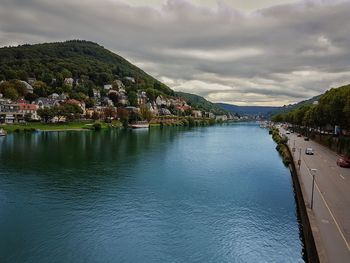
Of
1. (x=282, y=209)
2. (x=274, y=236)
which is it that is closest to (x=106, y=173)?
(x=282, y=209)

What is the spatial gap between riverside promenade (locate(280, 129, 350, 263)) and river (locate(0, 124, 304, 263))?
1870 mm

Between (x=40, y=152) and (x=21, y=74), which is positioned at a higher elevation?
(x=21, y=74)

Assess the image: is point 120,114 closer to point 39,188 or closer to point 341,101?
point 341,101

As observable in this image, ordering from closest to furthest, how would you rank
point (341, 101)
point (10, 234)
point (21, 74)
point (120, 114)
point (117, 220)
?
point (10, 234)
point (117, 220)
point (341, 101)
point (120, 114)
point (21, 74)

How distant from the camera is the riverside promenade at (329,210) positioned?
545 inches

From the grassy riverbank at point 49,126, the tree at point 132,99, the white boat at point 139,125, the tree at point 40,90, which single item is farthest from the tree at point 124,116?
the tree at point 132,99

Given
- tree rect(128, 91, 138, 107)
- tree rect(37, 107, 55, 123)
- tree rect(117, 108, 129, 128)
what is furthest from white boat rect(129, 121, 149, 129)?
tree rect(128, 91, 138, 107)

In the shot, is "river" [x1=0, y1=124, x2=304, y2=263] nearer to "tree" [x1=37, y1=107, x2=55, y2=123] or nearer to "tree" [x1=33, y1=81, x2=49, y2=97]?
"tree" [x1=37, y1=107, x2=55, y2=123]

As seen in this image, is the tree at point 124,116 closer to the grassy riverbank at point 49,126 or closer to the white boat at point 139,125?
the white boat at point 139,125

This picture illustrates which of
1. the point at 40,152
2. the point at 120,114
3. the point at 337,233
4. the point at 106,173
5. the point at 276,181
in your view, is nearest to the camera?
the point at 337,233

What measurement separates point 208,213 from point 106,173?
56.1ft

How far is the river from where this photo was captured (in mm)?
17734

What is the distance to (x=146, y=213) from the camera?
23688 millimetres

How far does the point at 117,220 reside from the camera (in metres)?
22.1
